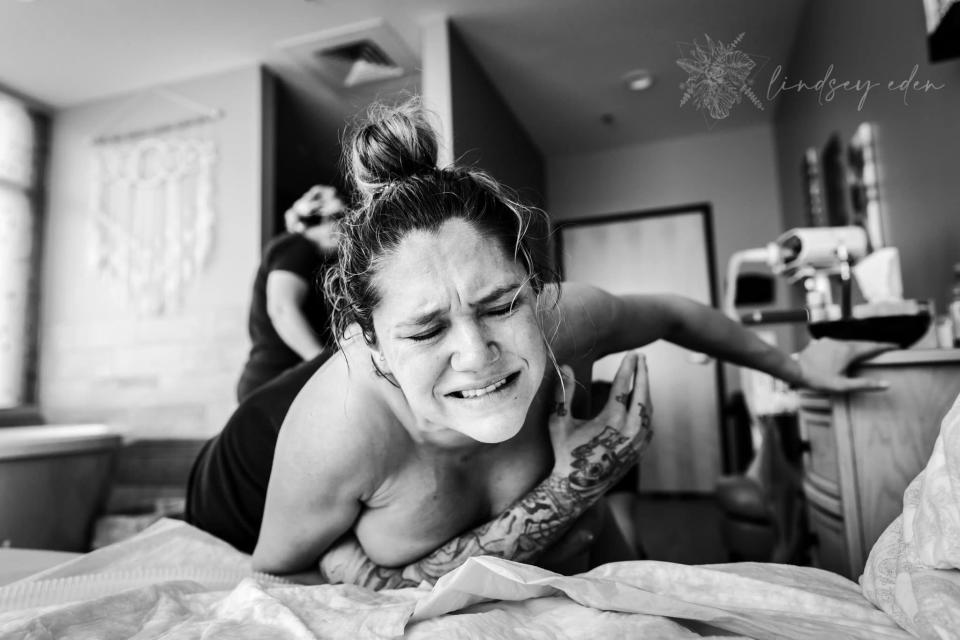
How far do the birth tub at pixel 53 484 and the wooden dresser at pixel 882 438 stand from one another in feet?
5.66

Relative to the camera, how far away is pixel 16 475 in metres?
1.49

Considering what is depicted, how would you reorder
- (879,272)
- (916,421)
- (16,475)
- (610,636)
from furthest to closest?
(16,475)
(879,272)
(916,421)
(610,636)

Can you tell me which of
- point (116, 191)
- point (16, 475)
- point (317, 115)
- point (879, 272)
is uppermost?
point (317, 115)

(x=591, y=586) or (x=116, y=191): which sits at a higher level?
(x=116, y=191)

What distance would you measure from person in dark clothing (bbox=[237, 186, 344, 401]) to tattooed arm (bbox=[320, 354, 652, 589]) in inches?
32.2

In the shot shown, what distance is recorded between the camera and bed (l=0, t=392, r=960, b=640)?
1.36 feet

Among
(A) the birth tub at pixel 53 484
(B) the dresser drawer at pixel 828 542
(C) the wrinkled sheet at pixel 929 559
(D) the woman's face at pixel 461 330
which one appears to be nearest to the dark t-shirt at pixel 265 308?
(A) the birth tub at pixel 53 484

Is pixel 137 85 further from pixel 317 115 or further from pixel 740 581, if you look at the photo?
pixel 740 581

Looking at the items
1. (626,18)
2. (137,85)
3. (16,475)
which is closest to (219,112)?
(137,85)

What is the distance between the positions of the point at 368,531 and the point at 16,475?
4.33 ft

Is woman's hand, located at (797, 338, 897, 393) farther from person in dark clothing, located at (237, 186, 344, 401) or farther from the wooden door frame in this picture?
person in dark clothing, located at (237, 186, 344, 401)

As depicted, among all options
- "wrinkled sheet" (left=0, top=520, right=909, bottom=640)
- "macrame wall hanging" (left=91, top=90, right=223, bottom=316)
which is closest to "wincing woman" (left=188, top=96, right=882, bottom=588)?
"wrinkled sheet" (left=0, top=520, right=909, bottom=640)

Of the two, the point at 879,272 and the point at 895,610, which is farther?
the point at 879,272

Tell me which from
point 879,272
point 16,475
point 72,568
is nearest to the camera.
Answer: point 72,568
